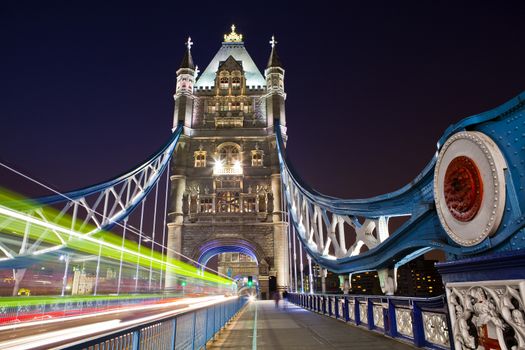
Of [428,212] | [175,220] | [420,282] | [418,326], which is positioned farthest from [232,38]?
[420,282]

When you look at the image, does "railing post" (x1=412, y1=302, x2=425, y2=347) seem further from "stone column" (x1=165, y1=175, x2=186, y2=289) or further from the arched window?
the arched window

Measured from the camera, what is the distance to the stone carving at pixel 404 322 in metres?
5.94

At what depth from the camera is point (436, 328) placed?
194 inches

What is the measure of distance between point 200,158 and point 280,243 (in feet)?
40.1

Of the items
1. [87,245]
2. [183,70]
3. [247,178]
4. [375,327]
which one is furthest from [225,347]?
[183,70]

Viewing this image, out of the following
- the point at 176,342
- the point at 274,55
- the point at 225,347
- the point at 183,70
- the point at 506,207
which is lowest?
the point at 225,347

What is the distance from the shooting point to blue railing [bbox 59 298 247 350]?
2.55 metres

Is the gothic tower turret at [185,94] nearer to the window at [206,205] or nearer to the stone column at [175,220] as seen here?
the stone column at [175,220]

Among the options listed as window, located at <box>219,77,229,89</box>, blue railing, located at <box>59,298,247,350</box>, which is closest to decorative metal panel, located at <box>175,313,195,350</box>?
blue railing, located at <box>59,298,247,350</box>

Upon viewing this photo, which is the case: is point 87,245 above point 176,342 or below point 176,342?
above

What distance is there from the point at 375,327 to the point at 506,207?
548 centimetres

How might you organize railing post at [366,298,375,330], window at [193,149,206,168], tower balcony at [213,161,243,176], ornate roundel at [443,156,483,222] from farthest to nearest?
1. window at [193,149,206,168]
2. tower balcony at [213,161,243,176]
3. railing post at [366,298,375,330]
4. ornate roundel at [443,156,483,222]

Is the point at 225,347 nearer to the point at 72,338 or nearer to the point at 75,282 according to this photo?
the point at 72,338

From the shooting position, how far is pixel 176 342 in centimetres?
435
